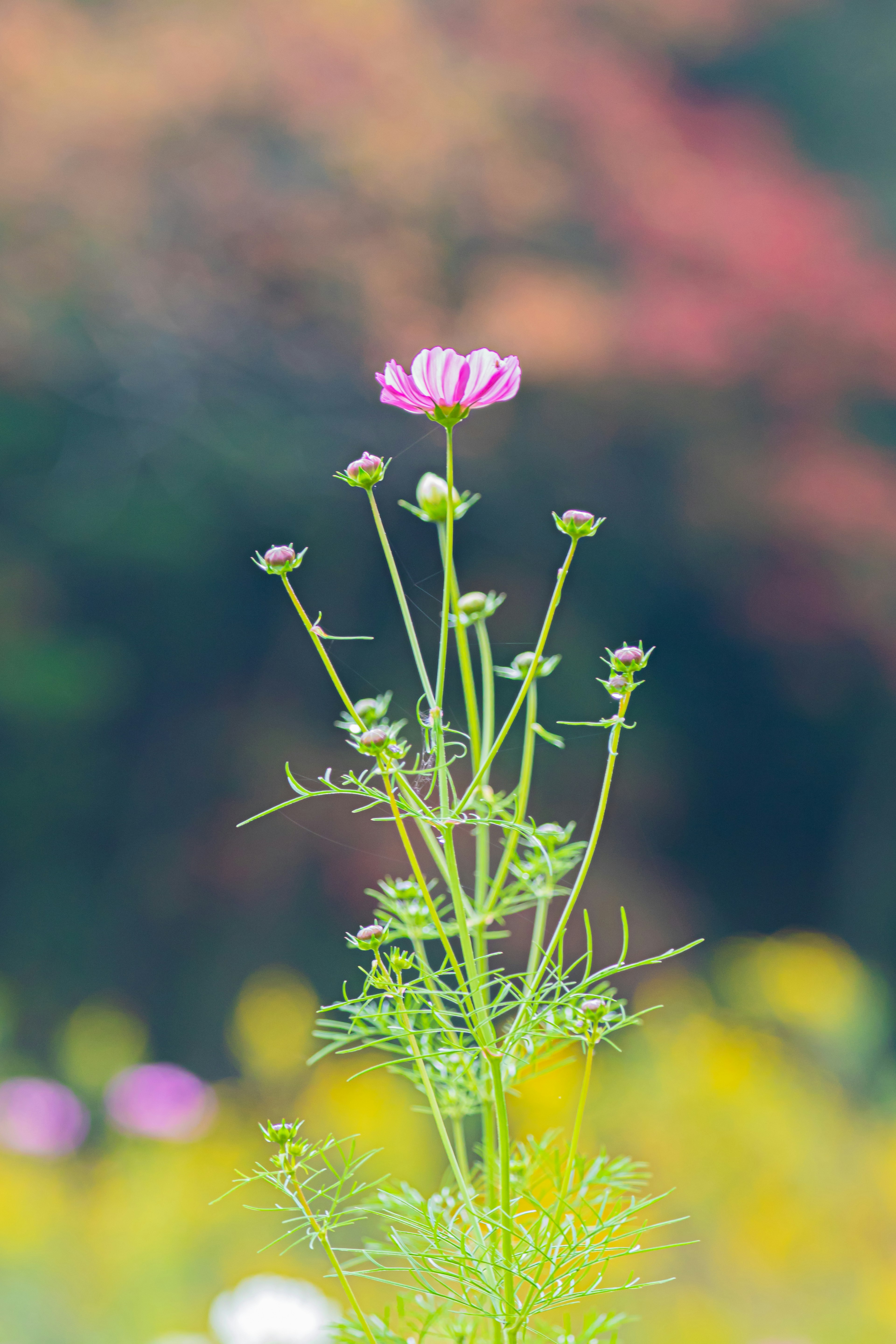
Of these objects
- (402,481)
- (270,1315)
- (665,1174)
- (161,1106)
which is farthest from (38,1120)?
(402,481)

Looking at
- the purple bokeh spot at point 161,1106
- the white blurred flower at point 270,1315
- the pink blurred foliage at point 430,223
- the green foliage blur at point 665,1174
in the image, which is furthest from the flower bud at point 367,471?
the pink blurred foliage at point 430,223

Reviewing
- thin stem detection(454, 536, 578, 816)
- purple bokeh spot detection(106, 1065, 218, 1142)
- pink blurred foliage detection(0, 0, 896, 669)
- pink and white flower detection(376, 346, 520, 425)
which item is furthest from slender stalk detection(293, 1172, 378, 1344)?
pink blurred foliage detection(0, 0, 896, 669)

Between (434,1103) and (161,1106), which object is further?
(161,1106)

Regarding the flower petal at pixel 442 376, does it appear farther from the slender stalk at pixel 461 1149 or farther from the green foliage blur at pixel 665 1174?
the green foliage blur at pixel 665 1174

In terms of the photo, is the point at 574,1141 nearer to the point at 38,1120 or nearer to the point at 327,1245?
the point at 327,1245

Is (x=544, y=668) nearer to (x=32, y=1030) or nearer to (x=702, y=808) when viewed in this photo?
(x=702, y=808)
